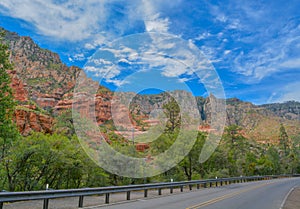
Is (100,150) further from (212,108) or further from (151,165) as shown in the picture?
(212,108)

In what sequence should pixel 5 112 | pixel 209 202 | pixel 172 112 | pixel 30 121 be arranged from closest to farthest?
pixel 209 202 < pixel 5 112 < pixel 172 112 < pixel 30 121

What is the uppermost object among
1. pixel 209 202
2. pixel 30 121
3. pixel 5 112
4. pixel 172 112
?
pixel 172 112

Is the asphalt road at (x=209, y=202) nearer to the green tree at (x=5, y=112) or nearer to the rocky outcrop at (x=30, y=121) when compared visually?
the green tree at (x=5, y=112)

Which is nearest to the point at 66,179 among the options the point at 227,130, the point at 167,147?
the point at 167,147

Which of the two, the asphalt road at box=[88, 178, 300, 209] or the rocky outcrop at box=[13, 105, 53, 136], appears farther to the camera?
the rocky outcrop at box=[13, 105, 53, 136]

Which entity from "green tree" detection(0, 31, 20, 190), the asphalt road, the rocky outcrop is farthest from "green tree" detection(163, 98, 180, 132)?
"green tree" detection(0, 31, 20, 190)

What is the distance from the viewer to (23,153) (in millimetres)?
17469

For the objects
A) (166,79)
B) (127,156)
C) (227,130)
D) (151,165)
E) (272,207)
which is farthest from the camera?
(227,130)

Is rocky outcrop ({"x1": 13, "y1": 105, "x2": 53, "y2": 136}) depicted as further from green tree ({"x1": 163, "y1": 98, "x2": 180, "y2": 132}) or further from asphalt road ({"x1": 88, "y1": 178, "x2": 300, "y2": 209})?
asphalt road ({"x1": 88, "y1": 178, "x2": 300, "y2": 209})

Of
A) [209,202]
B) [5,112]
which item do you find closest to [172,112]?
[5,112]

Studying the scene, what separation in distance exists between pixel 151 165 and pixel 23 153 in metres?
16.2

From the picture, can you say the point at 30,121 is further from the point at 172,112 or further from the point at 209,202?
the point at 209,202

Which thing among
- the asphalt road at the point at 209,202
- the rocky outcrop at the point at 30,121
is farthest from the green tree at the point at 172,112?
the asphalt road at the point at 209,202

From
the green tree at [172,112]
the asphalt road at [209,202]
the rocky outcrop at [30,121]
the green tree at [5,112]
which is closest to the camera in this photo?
the asphalt road at [209,202]
